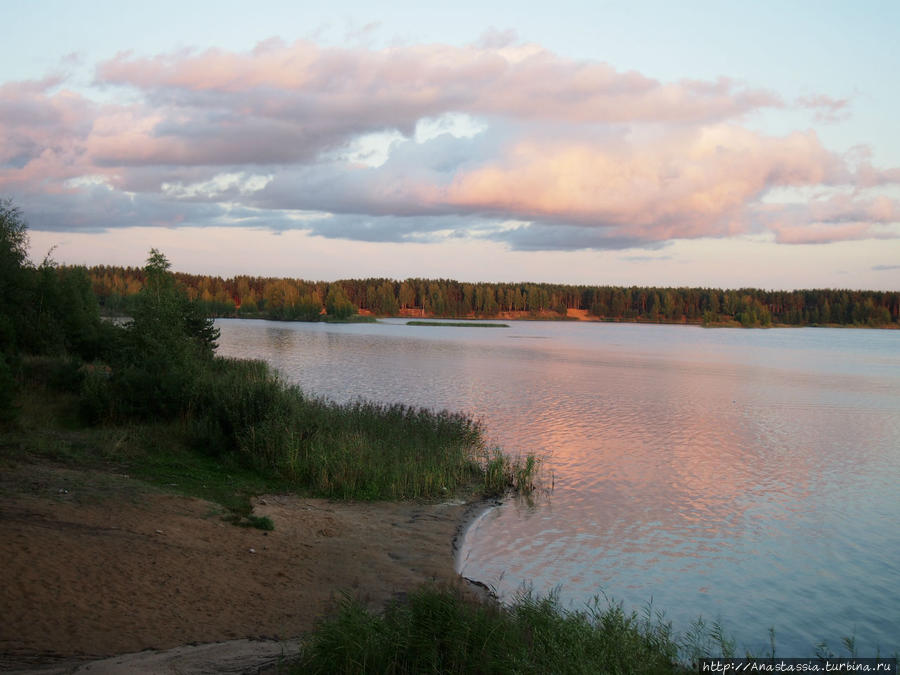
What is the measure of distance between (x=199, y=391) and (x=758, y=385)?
3451cm

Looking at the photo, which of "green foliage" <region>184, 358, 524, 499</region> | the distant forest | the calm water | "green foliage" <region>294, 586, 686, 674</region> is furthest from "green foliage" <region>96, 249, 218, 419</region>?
the distant forest

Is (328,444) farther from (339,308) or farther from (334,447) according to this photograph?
(339,308)

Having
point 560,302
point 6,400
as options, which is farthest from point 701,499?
point 560,302

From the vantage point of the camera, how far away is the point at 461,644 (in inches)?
236

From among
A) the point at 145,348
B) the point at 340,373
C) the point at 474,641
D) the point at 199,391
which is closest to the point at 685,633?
the point at 474,641

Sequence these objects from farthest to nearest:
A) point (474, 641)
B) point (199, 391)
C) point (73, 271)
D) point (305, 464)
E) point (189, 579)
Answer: point (73, 271) < point (199, 391) < point (305, 464) < point (189, 579) < point (474, 641)

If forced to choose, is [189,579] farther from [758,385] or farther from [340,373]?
[758,385]

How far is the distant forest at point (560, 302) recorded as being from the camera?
546ft

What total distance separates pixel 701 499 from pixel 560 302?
603ft

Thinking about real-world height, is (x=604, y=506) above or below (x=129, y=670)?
below

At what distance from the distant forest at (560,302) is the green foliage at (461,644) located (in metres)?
148

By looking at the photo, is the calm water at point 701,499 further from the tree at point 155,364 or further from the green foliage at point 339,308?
the green foliage at point 339,308

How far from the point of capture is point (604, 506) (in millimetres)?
15148

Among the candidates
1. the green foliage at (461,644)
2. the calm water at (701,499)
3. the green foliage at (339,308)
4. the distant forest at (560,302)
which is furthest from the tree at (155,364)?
the distant forest at (560,302)
